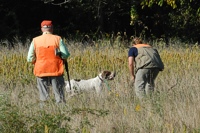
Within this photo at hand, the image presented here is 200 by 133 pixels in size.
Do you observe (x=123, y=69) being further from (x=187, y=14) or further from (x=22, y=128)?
(x=187, y=14)

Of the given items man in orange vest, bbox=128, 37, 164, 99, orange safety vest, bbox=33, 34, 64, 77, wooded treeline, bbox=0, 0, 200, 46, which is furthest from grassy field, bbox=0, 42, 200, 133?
wooded treeline, bbox=0, 0, 200, 46

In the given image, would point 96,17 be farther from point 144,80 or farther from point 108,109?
point 108,109

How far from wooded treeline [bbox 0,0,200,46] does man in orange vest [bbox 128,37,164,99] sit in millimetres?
14573

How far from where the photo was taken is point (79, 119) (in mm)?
8352

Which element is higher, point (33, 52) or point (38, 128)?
point (33, 52)

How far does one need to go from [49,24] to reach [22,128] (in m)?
2.73

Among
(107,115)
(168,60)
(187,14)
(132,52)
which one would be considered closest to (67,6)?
(187,14)

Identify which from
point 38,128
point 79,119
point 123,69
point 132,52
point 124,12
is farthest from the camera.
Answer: point 124,12

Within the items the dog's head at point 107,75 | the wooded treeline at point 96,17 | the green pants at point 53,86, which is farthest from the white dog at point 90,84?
the wooded treeline at point 96,17

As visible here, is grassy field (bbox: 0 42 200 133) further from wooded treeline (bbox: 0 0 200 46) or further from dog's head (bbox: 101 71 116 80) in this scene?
wooded treeline (bbox: 0 0 200 46)

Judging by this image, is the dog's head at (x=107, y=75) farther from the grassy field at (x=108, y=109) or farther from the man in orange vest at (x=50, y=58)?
the man in orange vest at (x=50, y=58)

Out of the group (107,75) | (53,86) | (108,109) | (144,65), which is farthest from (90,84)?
(108,109)

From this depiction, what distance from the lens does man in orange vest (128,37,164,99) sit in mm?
10820

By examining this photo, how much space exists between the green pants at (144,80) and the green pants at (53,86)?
156 cm
